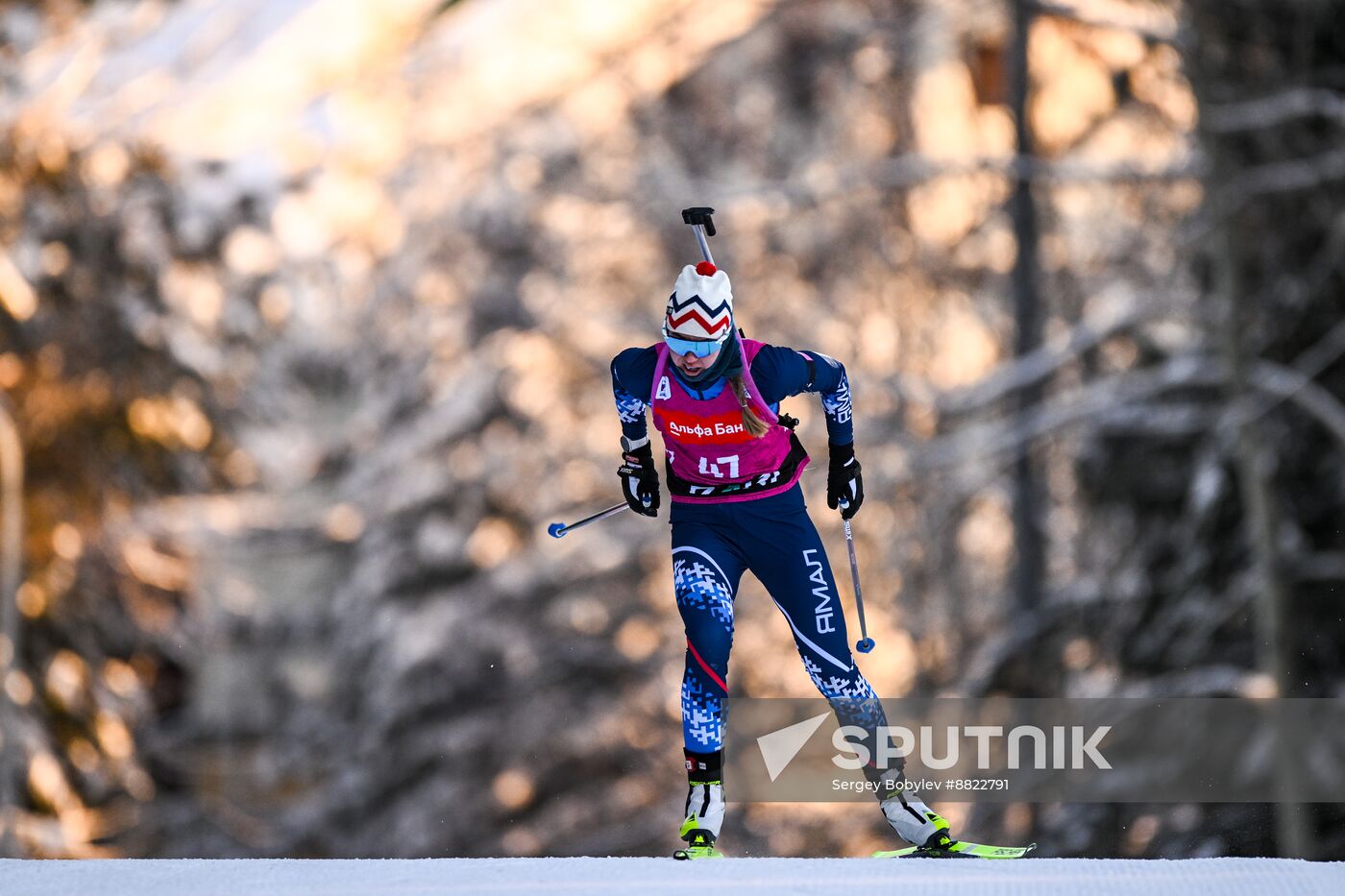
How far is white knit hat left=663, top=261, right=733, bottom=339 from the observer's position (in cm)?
393

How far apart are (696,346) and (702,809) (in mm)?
1271

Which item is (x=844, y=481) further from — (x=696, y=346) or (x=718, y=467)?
(x=696, y=346)

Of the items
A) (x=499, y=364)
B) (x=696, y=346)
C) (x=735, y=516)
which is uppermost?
(x=499, y=364)

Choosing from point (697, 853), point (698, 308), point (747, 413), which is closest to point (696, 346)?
point (698, 308)

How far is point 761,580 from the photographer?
4156mm

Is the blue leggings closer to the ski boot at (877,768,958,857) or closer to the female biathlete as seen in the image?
the female biathlete

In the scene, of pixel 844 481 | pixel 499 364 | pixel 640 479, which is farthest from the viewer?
pixel 499 364

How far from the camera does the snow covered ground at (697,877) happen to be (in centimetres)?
367

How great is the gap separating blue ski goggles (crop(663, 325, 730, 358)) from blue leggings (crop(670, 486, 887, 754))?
0.45 metres

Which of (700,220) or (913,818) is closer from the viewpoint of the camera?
(700,220)

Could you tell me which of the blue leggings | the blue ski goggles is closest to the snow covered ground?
the blue leggings

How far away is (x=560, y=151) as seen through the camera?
2005 cm

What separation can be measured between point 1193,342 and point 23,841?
14.4 meters

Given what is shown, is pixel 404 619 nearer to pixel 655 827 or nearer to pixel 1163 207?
pixel 655 827
